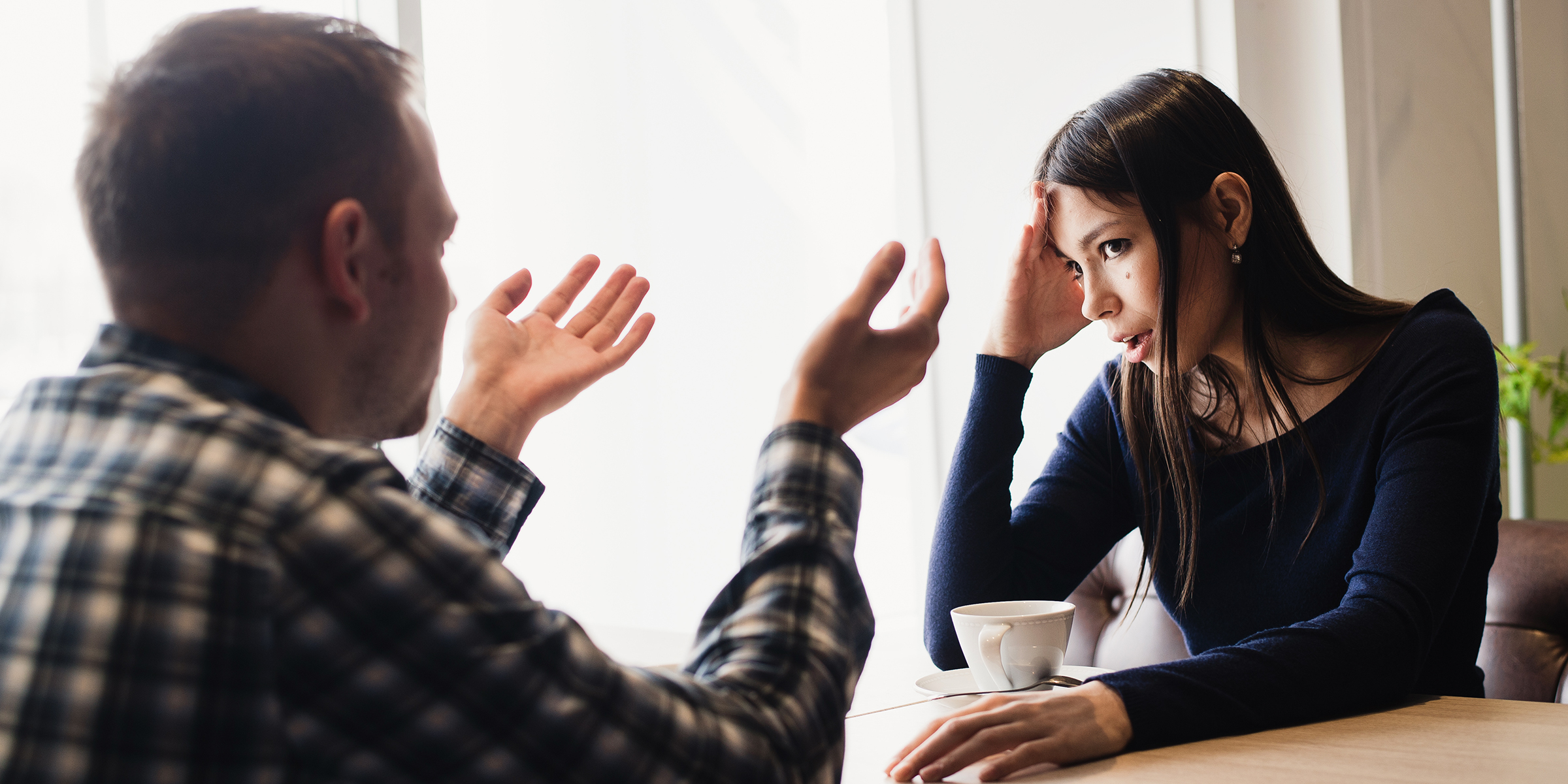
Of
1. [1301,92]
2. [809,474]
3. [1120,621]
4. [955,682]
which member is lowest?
[1120,621]

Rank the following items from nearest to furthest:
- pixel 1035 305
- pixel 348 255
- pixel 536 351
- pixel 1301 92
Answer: pixel 348 255 → pixel 536 351 → pixel 1035 305 → pixel 1301 92

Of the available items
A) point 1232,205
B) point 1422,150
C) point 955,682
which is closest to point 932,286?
point 955,682

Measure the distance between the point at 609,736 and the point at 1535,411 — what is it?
3.22 m

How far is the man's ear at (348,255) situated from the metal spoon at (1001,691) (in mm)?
586

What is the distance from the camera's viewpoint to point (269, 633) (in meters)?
0.48

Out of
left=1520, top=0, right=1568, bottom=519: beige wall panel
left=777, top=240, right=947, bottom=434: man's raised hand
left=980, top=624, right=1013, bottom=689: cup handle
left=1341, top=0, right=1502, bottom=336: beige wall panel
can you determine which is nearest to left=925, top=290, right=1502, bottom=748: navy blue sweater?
left=980, top=624, right=1013, bottom=689: cup handle

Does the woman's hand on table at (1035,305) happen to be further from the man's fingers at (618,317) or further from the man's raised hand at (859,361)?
the man's raised hand at (859,361)

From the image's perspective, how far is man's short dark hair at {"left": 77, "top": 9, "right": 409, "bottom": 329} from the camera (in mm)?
553

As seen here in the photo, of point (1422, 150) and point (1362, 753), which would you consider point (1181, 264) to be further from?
point (1422, 150)

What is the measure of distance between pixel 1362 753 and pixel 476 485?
2.24 ft

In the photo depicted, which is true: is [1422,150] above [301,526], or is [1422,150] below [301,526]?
above

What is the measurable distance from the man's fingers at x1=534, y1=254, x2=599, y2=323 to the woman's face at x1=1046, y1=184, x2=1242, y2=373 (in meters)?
0.61

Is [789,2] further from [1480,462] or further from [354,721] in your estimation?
[354,721]

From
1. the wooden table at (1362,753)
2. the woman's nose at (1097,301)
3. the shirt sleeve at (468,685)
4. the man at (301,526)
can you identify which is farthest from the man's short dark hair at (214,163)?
the woman's nose at (1097,301)
